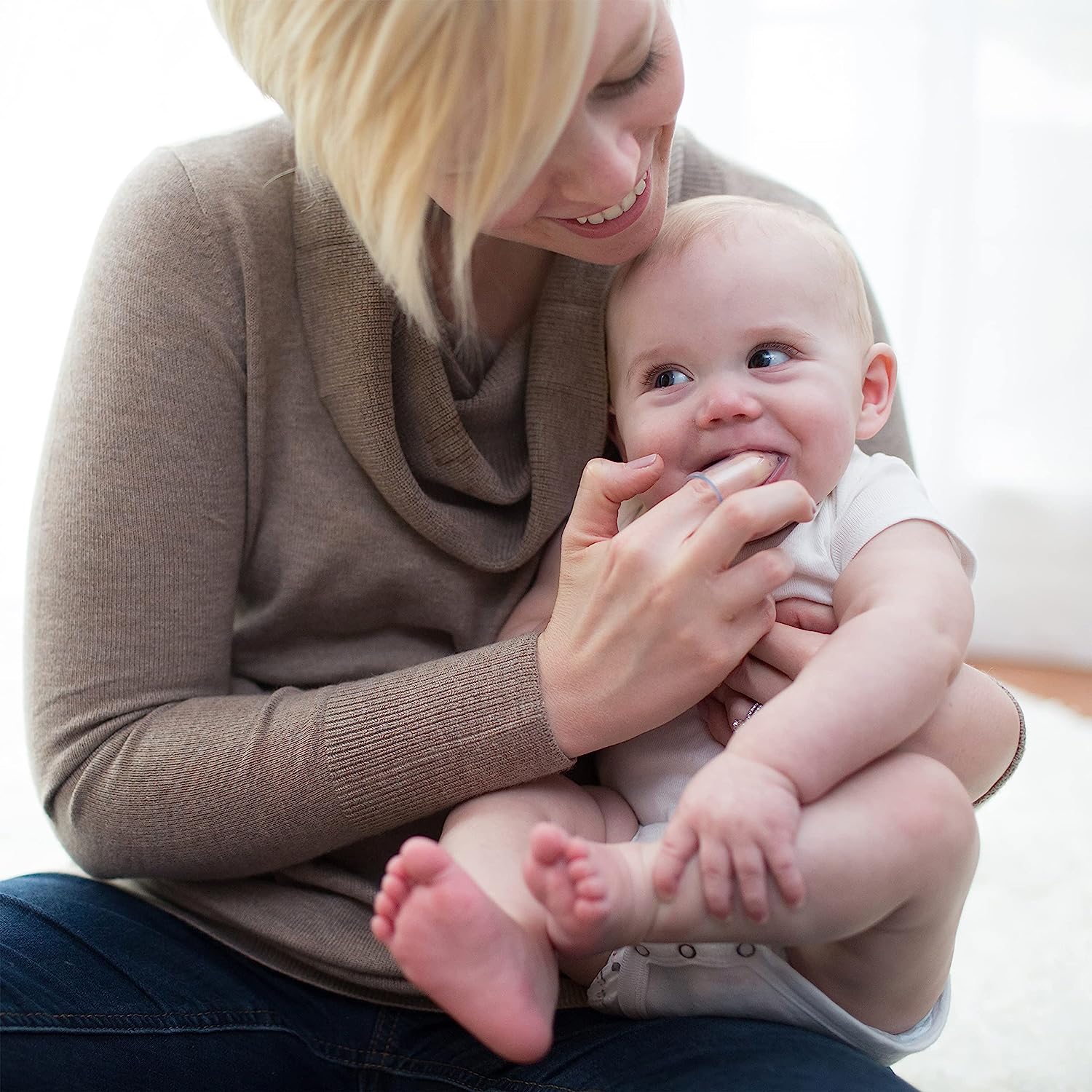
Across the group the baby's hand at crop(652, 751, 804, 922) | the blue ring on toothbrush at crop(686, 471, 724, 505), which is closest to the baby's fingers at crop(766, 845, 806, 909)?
the baby's hand at crop(652, 751, 804, 922)

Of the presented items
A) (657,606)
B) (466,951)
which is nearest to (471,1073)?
(466,951)

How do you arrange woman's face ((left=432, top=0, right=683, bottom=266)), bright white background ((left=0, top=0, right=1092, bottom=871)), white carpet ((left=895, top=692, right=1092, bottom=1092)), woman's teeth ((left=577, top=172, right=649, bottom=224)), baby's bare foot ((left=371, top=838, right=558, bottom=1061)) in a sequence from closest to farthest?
baby's bare foot ((left=371, top=838, right=558, bottom=1061)) < woman's face ((left=432, top=0, right=683, bottom=266)) < woman's teeth ((left=577, top=172, right=649, bottom=224)) < white carpet ((left=895, top=692, right=1092, bottom=1092)) < bright white background ((left=0, top=0, right=1092, bottom=871))

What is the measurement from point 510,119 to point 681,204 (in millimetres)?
332

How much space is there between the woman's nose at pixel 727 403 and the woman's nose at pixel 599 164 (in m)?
0.19

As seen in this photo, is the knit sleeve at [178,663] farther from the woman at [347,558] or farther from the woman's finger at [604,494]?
the woman's finger at [604,494]

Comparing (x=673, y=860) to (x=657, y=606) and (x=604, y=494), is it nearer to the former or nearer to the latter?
(x=657, y=606)

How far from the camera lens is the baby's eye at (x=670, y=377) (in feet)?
3.52

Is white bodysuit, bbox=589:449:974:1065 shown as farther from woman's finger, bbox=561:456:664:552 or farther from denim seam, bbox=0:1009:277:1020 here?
denim seam, bbox=0:1009:277:1020

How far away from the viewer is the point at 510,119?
2.81ft

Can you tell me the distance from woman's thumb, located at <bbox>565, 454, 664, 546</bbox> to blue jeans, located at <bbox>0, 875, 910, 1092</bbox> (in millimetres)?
416

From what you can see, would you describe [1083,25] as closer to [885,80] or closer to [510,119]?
[885,80]

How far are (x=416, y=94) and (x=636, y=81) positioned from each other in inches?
7.3

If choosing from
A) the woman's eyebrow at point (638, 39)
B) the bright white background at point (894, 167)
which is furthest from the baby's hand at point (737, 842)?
the bright white background at point (894, 167)

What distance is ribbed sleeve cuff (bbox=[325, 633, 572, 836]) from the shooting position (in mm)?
992
